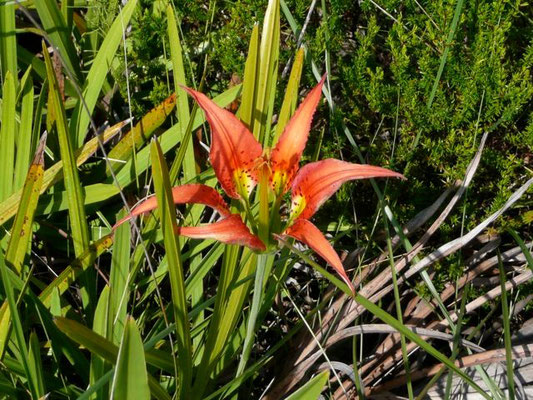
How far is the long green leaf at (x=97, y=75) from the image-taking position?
1.78m

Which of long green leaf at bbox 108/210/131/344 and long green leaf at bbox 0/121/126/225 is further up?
long green leaf at bbox 0/121/126/225

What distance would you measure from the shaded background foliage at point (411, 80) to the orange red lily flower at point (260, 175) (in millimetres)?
471

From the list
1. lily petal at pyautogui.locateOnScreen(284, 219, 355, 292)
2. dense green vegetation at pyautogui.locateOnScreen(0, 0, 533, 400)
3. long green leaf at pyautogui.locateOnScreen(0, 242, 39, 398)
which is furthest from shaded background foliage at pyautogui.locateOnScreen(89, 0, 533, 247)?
long green leaf at pyautogui.locateOnScreen(0, 242, 39, 398)

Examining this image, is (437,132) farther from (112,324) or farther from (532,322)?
(112,324)

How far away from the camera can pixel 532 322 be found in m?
1.71

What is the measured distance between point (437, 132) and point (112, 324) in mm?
933

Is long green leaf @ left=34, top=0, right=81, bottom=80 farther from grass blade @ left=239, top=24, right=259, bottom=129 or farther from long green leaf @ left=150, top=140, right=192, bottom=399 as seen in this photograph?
long green leaf @ left=150, top=140, right=192, bottom=399

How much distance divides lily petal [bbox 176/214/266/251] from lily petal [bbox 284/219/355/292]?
0.07m

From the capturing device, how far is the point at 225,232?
101 cm

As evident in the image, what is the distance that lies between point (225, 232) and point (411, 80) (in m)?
0.84

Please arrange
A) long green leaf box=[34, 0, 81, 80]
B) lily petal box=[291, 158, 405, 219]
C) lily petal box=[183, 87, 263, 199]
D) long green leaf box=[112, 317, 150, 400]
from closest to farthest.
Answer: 1. long green leaf box=[112, 317, 150, 400]
2. lily petal box=[291, 158, 405, 219]
3. lily petal box=[183, 87, 263, 199]
4. long green leaf box=[34, 0, 81, 80]

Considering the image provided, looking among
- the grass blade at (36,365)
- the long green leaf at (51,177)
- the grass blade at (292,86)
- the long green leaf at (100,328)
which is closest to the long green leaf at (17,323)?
the grass blade at (36,365)

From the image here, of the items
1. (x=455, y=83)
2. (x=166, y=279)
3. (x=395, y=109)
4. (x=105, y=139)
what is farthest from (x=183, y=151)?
(x=455, y=83)

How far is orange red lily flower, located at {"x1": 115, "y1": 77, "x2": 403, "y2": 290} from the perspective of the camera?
40.2 inches
